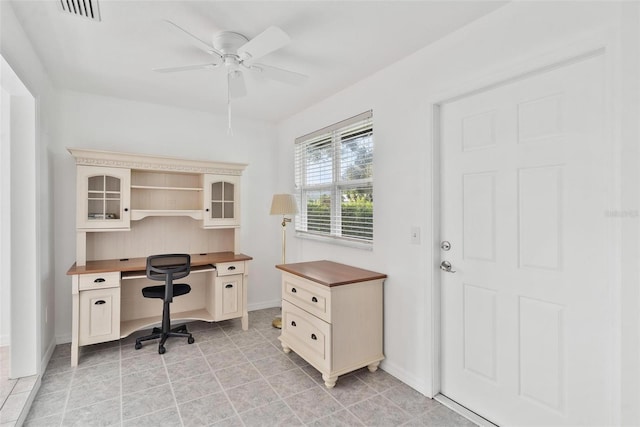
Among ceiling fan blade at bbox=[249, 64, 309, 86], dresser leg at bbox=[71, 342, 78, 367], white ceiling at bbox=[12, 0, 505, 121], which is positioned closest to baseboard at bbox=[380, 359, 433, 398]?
ceiling fan blade at bbox=[249, 64, 309, 86]

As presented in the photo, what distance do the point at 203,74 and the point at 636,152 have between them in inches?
116

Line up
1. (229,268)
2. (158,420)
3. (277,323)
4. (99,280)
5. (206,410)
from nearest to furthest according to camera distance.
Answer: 1. (158,420)
2. (206,410)
3. (99,280)
4. (229,268)
5. (277,323)

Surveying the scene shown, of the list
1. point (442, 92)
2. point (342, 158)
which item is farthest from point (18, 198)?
point (442, 92)

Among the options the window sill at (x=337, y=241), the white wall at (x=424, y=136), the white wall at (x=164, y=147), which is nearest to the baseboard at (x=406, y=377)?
the white wall at (x=424, y=136)

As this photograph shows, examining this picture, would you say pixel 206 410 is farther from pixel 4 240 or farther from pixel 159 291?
pixel 4 240

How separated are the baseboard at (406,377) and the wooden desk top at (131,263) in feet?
6.06

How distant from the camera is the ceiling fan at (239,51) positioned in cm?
186

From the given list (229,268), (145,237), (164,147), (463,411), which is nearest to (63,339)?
(145,237)

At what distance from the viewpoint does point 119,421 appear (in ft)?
6.66

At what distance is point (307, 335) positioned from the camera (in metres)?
2.68

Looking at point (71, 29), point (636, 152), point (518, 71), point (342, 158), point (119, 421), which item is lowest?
point (119, 421)

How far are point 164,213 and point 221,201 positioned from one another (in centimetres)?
62

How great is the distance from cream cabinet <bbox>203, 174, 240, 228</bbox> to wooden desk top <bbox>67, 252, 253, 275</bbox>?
14.6 inches

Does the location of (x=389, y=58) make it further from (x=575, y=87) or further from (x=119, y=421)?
(x=119, y=421)
